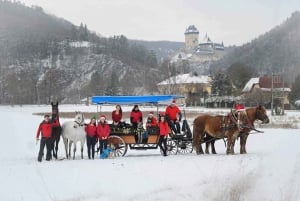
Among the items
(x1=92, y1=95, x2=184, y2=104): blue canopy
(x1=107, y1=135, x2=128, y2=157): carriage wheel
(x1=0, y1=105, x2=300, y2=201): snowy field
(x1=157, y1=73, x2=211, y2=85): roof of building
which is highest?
(x1=157, y1=73, x2=211, y2=85): roof of building

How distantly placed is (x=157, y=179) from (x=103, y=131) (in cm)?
405

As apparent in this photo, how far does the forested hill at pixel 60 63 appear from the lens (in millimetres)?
93894

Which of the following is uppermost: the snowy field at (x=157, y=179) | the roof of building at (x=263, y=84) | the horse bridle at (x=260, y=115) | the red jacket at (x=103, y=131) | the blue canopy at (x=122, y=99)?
the roof of building at (x=263, y=84)

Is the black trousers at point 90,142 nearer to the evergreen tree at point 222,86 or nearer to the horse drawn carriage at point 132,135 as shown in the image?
the horse drawn carriage at point 132,135

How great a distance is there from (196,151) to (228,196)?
6620mm

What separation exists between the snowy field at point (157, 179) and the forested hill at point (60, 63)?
7534 cm

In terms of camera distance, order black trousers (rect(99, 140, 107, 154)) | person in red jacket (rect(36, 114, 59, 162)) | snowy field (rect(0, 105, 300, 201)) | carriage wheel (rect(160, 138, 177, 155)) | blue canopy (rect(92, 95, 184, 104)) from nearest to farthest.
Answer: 1. snowy field (rect(0, 105, 300, 201))
2. person in red jacket (rect(36, 114, 59, 162))
3. black trousers (rect(99, 140, 107, 154))
4. blue canopy (rect(92, 95, 184, 104))
5. carriage wheel (rect(160, 138, 177, 155))

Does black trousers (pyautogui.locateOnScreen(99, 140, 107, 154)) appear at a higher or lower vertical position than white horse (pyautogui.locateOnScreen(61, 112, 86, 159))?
lower

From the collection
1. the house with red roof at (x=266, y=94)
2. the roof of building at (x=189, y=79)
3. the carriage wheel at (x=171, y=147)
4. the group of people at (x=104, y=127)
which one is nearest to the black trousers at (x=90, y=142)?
the group of people at (x=104, y=127)

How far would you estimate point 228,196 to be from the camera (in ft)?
31.1

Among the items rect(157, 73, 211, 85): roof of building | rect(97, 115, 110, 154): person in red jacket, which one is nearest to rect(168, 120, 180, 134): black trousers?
rect(97, 115, 110, 154): person in red jacket

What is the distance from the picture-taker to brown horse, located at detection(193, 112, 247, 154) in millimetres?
15625

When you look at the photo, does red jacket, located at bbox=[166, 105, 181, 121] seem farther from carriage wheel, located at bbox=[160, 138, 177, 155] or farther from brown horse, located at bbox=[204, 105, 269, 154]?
brown horse, located at bbox=[204, 105, 269, 154]

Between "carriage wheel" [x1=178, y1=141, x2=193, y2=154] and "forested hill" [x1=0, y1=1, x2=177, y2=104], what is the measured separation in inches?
2867
